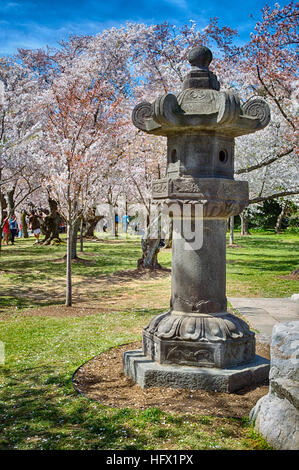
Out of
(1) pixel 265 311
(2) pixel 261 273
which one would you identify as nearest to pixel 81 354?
(1) pixel 265 311

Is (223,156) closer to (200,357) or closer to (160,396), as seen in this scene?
(200,357)

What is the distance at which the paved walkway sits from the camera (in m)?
8.05

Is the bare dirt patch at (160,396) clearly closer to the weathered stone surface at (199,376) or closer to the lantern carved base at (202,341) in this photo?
the weathered stone surface at (199,376)

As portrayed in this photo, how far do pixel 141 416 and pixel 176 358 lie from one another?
3.36 ft

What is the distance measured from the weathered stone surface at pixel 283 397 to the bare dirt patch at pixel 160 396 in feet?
2.00

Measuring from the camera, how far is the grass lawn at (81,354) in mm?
3641

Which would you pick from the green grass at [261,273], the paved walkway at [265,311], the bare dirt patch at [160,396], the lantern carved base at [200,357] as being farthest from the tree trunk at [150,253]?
the lantern carved base at [200,357]

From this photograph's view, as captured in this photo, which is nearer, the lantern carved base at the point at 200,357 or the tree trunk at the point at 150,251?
the lantern carved base at the point at 200,357

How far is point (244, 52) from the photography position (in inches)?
540

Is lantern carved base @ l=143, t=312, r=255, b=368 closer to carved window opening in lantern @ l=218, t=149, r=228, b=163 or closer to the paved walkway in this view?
carved window opening in lantern @ l=218, t=149, r=228, b=163

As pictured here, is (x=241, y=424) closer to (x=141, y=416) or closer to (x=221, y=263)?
(x=141, y=416)

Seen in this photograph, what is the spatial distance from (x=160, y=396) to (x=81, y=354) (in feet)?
6.76

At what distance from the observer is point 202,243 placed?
5.09m
